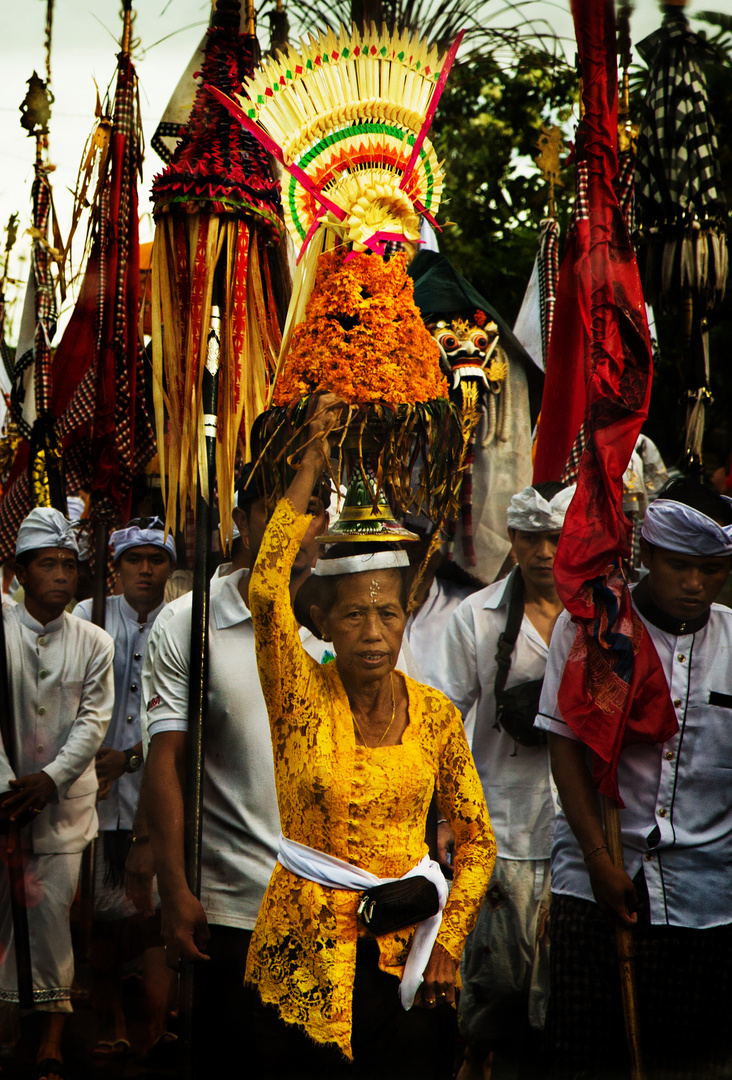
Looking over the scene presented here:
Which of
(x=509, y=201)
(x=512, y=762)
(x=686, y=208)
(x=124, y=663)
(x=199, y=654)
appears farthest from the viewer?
(x=509, y=201)

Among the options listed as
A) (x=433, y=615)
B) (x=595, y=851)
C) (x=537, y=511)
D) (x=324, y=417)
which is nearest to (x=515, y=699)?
(x=537, y=511)

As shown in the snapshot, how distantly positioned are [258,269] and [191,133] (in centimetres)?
39

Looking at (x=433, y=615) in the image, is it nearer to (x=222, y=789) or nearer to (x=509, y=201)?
(x=222, y=789)

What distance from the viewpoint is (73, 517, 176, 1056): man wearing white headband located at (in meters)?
4.20

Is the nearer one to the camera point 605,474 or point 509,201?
point 605,474

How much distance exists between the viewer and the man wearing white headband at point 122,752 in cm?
420

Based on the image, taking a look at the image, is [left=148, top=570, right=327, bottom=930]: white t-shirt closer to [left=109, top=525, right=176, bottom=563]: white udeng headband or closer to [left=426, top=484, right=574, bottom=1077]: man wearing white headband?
[left=426, top=484, right=574, bottom=1077]: man wearing white headband

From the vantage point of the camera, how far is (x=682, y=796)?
2.91 meters

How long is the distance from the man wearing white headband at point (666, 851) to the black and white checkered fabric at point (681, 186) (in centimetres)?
71

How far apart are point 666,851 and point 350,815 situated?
0.91 meters

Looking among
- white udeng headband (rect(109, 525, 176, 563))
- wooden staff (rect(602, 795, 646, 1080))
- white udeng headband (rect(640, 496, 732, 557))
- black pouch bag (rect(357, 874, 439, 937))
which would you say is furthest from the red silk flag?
white udeng headband (rect(109, 525, 176, 563))

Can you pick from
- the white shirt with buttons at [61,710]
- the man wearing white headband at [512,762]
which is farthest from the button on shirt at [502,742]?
the white shirt with buttons at [61,710]

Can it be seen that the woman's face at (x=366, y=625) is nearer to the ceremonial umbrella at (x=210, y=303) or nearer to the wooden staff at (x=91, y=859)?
the ceremonial umbrella at (x=210, y=303)

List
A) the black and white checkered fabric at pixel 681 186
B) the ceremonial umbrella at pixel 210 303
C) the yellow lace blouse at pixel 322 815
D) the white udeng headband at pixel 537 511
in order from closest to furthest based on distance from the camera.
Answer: the yellow lace blouse at pixel 322 815 → the ceremonial umbrella at pixel 210 303 → the black and white checkered fabric at pixel 681 186 → the white udeng headband at pixel 537 511
